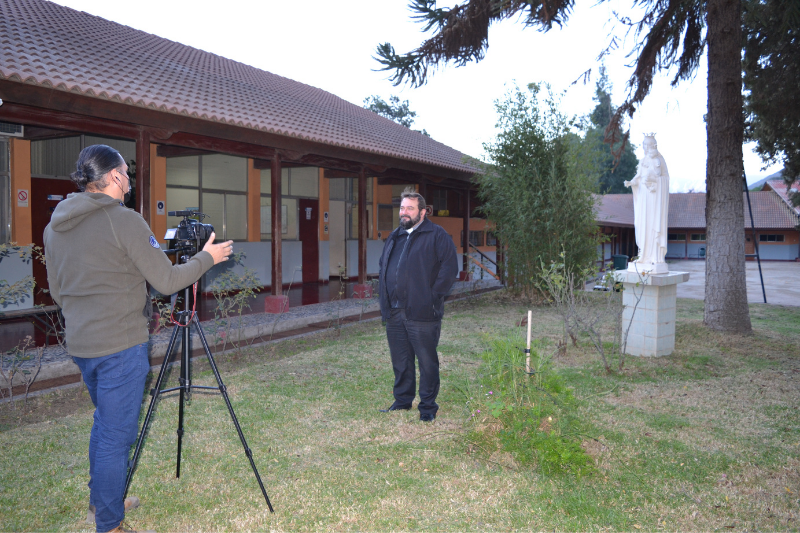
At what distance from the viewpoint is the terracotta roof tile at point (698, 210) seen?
3878cm

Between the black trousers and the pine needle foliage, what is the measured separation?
8.12 metres

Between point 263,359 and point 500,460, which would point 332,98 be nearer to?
point 263,359

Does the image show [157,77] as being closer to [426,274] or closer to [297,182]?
[426,274]

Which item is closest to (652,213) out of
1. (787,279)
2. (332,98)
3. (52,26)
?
(52,26)

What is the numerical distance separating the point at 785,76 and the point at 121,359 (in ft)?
47.2

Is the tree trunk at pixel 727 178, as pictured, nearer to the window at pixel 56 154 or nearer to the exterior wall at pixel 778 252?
the window at pixel 56 154

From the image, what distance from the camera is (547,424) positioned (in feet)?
13.2

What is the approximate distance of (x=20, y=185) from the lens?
9312 millimetres

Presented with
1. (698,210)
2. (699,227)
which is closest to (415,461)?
(699,227)

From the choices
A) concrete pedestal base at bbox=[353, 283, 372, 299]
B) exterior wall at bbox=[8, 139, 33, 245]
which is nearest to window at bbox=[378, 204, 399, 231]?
concrete pedestal base at bbox=[353, 283, 372, 299]

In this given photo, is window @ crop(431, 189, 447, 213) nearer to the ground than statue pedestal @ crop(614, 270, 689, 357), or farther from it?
farther from it

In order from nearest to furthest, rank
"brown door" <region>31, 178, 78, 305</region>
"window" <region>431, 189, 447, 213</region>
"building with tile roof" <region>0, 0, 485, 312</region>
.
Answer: "building with tile roof" <region>0, 0, 485, 312</region> → "brown door" <region>31, 178, 78, 305</region> → "window" <region>431, 189, 447, 213</region>

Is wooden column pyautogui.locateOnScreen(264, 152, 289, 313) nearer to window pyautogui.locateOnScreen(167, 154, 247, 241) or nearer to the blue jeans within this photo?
window pyautogui.locateOnScreen(167, 154, 247, 241)

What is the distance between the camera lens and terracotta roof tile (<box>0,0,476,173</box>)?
6555mm
